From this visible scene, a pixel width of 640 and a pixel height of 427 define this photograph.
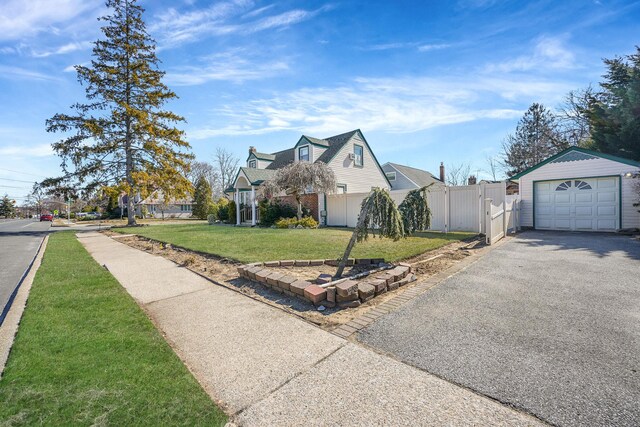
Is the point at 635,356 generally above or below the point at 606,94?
below

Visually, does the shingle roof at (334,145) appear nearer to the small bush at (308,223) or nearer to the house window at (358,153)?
the house window at (358,153)

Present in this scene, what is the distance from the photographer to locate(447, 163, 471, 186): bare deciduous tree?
45.4m

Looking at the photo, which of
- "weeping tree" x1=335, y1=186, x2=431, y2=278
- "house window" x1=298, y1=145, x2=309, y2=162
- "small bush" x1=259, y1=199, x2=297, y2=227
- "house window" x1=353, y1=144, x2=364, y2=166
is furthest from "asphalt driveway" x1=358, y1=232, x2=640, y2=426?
"house window" x1=353, y1=144, x2=364, y2=166

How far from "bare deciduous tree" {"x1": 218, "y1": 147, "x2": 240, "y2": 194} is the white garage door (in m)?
44.3

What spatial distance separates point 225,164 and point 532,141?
4362 centimetres

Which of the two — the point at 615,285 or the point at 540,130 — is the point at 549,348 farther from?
the point at 540,130

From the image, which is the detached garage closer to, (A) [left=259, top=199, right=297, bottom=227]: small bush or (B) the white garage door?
(B) the white garage door

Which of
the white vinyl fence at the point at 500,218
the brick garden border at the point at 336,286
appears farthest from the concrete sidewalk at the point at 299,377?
the white vinyl fence at the point at 500,218

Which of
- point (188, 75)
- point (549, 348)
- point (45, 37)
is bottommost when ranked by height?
point (549, 348)

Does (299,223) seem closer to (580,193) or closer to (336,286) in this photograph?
(336,286)

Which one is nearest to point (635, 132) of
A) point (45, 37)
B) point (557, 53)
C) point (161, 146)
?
point (557, 53)

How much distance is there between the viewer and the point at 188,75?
9.98m

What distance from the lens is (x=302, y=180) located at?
625 inches

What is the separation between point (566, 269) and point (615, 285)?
107 centimetres
